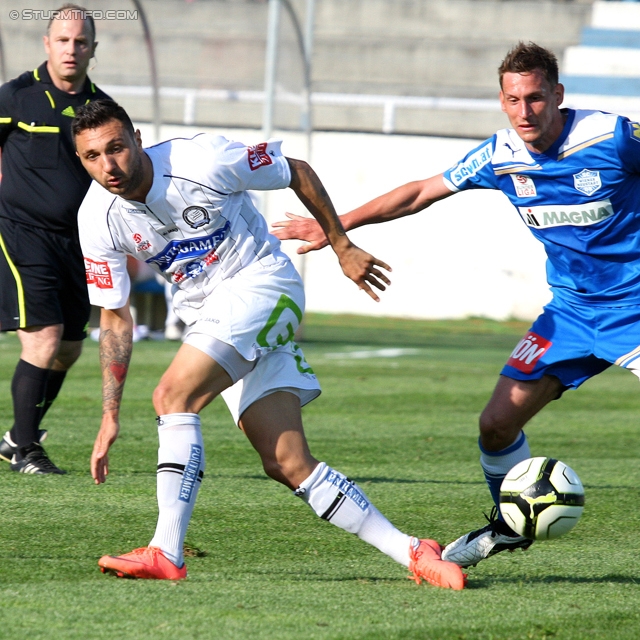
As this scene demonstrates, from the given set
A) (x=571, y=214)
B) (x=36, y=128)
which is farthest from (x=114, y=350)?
(x=36, y=128)

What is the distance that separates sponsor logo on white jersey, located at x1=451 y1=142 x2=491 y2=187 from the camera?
16.4 ft

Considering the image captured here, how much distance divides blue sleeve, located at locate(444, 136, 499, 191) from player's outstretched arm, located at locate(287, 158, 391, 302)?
843 millimetres

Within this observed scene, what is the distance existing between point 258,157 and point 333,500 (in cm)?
133

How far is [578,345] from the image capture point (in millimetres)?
4871

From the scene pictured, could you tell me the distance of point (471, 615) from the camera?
3748 millimetres

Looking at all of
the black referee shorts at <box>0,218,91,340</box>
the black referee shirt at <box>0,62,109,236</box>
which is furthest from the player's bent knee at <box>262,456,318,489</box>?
the black referee shirt at <box>0,62,109,236</box>

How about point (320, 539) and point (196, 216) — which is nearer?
point (196, 216)

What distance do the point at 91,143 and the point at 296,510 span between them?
2.35 meters

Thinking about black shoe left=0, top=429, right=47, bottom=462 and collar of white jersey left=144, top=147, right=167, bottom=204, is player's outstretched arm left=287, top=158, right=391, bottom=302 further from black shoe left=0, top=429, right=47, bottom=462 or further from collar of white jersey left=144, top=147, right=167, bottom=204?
black shoe left=0, top=429, right=47, bottom=462

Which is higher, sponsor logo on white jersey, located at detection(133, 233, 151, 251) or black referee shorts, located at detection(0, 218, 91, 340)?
sponsor logo on white jersey, located at detection(133, 233, 151, 251)

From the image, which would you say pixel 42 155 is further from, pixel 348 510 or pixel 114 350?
pixel 348 510

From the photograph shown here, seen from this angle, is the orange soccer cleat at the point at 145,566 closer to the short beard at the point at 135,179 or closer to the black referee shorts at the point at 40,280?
the short beard at the point at 135,179

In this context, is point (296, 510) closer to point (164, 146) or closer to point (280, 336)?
point (280, 336)

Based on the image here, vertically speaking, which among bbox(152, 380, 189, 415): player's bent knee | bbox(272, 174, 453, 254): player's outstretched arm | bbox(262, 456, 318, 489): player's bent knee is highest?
bbox(272, 174, 453, 254): player's outstretched arm
